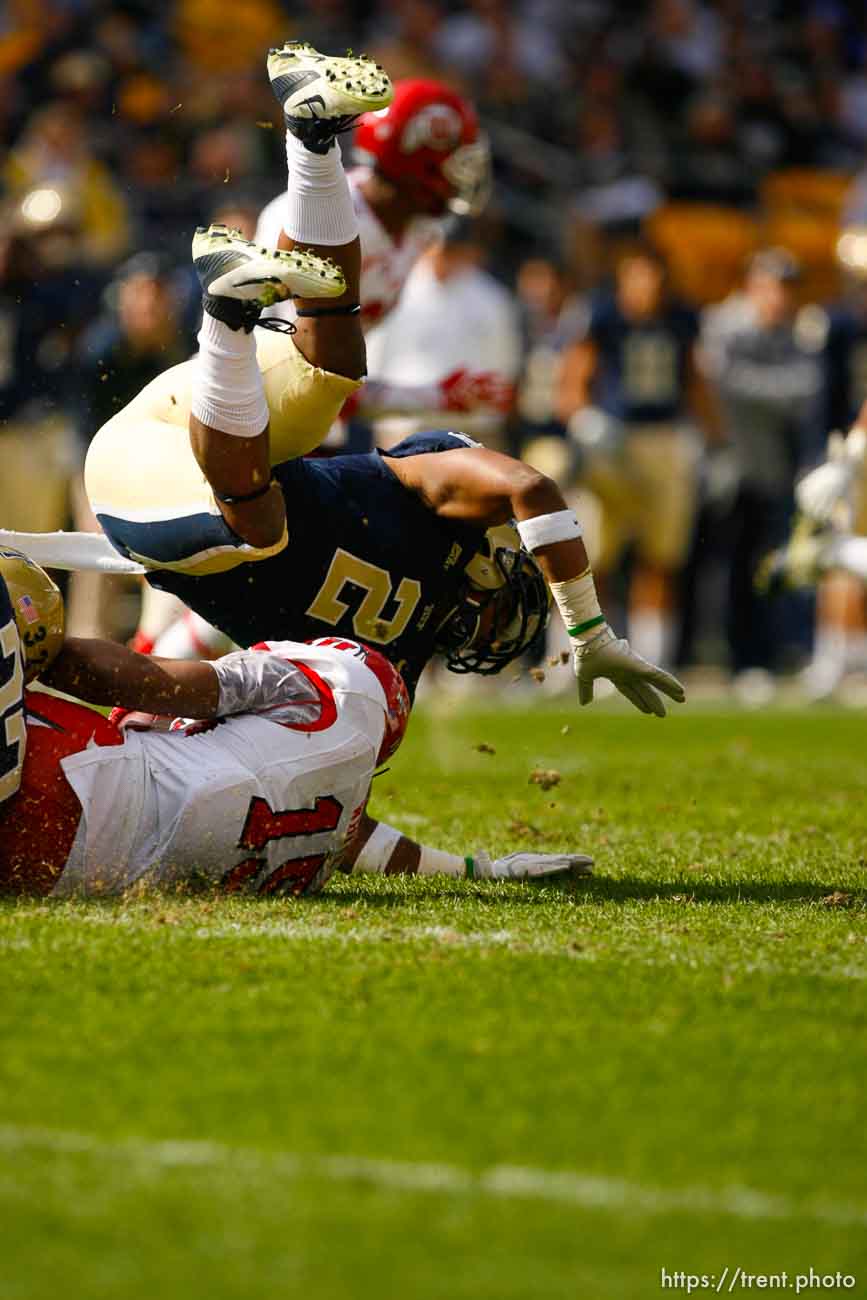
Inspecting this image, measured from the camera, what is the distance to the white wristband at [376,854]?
4.60 m

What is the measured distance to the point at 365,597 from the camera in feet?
15.3

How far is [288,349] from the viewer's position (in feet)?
16.1

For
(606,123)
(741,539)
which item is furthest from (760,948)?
(606,123)

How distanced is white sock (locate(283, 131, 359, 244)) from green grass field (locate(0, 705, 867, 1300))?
153 centimetres

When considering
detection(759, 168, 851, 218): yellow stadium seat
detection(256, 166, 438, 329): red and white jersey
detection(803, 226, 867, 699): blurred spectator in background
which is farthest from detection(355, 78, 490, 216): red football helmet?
detection(759, 168, 851, 218): yellow stadium seat

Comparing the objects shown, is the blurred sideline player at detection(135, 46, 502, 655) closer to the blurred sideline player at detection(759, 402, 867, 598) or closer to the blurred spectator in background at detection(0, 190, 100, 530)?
the blurred sideline player at detection(759, 402, 867, 598)

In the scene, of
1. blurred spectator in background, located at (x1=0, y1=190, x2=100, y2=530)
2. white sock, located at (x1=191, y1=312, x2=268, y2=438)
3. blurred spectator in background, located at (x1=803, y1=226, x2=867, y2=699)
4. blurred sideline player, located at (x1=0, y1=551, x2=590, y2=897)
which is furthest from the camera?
blurred spectator in background, located at (x1=803, y1=226, x2=867, y2=699)

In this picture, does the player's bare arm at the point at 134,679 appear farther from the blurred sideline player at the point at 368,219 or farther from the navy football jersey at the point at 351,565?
the blurred sideline player at the point at 368,219

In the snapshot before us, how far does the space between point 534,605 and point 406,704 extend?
653 mm

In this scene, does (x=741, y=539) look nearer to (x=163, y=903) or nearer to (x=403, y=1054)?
(x=163, y=903)

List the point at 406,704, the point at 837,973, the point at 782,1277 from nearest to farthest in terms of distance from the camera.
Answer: the point at 782,1277
the point at 837,973
the point at 406,704

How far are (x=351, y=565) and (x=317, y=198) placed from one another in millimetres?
889

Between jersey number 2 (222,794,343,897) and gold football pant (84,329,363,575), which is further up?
gold football pant (84,329,363,575)

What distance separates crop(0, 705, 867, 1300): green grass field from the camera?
225 centimetres
